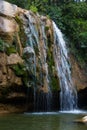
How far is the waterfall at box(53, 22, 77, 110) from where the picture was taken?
2409 cm

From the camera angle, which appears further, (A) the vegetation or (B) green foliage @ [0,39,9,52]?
(A) the vegetation

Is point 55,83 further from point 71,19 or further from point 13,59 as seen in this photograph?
point 71,19

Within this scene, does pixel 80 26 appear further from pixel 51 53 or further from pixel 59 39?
pixel 51 53

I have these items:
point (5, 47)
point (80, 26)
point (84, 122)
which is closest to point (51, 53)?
point (5, 47)

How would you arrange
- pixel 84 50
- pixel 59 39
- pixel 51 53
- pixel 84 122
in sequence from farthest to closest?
pixel 84 50, pixel 59 39, pixel 51 53, pixel 84 122

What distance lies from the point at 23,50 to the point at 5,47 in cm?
142

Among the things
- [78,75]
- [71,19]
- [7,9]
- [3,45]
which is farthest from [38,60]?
[71,19]

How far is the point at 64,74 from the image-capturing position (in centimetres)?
2497

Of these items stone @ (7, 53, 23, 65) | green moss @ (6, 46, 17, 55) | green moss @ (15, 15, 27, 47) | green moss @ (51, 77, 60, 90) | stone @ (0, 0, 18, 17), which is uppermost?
stone @ (0, 0, 18, 17)

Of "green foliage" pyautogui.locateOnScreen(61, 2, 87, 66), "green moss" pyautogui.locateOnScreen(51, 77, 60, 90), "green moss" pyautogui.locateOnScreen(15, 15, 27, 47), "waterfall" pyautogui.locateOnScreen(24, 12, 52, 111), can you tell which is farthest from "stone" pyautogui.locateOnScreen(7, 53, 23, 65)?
"green foliage" pyautogui.locateOnScreen(61, 2, 87, 66)

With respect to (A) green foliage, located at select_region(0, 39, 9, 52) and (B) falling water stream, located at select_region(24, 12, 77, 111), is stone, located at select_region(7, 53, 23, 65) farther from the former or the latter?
(B) falling water stream, located at select_region(24, 12, 77, 111)

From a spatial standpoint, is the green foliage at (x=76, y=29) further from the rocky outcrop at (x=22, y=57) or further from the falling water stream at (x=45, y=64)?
the rocky outcrop at (x=22, y=57)

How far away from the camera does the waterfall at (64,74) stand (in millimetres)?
24094

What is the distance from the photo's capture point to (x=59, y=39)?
2639 centimetres
